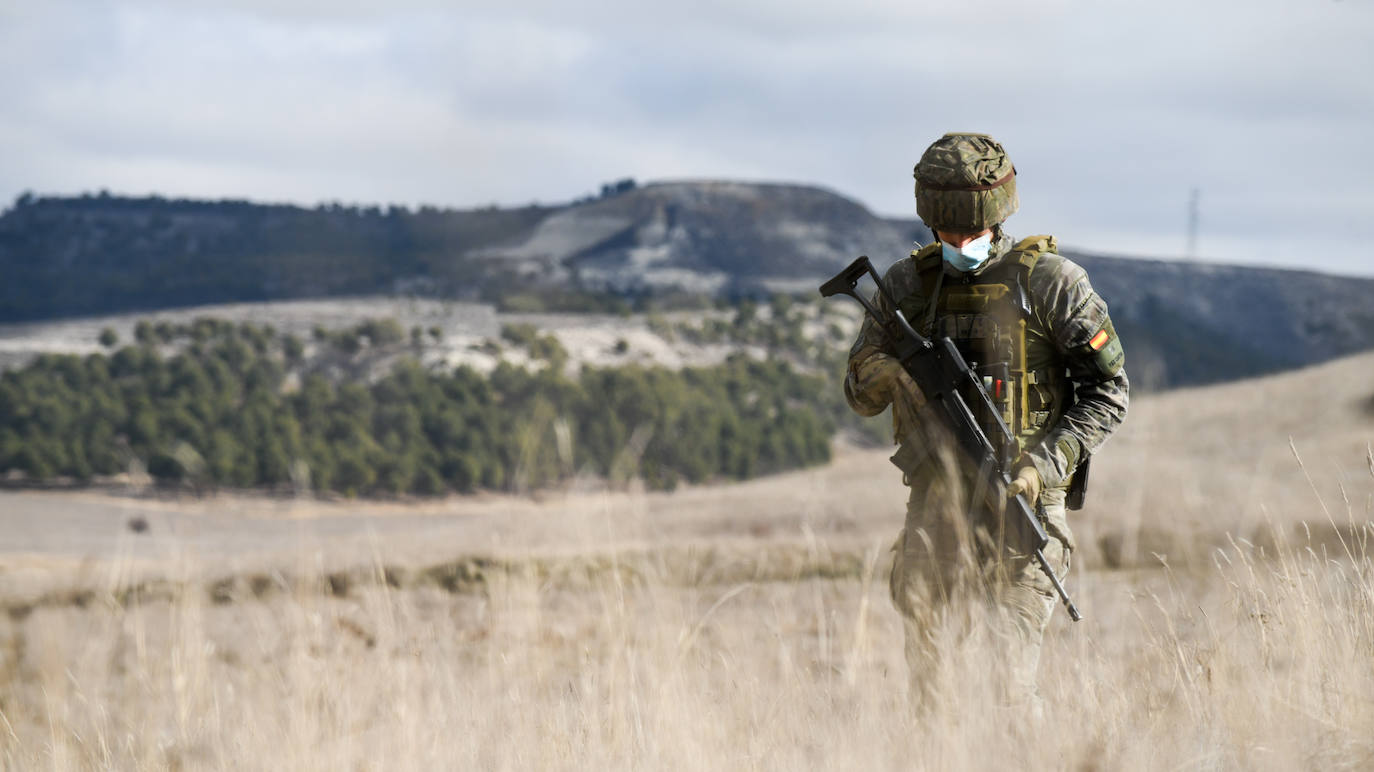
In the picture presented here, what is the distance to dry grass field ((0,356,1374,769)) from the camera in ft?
9.96

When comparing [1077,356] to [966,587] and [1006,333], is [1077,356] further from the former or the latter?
[966,587]

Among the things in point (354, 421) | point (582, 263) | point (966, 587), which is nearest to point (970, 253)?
point (966, 587)

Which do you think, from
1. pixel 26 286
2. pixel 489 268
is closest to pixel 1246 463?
pixel 489 268

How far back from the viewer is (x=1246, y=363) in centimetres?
8594

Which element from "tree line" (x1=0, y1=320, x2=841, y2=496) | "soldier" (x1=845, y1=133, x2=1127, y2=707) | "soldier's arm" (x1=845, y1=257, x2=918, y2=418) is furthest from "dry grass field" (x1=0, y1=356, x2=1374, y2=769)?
"tree line" (x1=0, y1=320, x2=841, y2=496)

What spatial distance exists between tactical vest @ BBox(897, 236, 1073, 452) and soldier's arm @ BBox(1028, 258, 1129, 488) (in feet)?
0.19

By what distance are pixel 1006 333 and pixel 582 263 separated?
317 feet

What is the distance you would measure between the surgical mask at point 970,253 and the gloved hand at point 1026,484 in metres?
0.58

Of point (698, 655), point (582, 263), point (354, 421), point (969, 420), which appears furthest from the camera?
point (582, 263)

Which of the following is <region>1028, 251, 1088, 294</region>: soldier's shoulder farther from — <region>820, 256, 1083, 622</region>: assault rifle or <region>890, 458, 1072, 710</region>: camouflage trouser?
<region>890, 458, 1072, 710</region>: camouflage trouser

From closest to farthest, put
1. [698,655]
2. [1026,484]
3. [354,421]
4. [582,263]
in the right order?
[1026,484] → [698,655] → [354,421] → [582,263]

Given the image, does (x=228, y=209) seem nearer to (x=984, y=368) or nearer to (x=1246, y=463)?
(x=1246, y=463)

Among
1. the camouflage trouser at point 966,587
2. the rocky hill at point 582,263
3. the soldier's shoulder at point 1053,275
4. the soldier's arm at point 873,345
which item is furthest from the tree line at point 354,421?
the soldier's shoulder at point 1053,275

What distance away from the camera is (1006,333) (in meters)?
3.30
